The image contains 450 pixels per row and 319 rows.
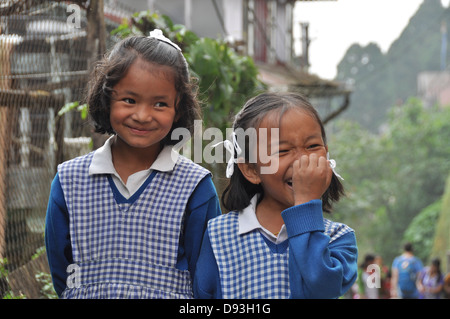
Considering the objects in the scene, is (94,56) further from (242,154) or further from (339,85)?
(339,85)

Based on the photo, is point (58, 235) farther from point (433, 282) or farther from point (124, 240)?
point (433, 282)

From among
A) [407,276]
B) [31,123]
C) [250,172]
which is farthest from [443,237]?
[250,172]

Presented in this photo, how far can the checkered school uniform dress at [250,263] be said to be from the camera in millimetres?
1860

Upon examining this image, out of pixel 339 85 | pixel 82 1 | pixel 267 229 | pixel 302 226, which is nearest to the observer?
pixel 302 226

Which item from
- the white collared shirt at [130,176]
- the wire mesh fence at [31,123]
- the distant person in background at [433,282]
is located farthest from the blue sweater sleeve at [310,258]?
the distant person in background at [433,282]

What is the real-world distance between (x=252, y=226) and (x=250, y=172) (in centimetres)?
21

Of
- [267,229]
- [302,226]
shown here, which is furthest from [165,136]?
[302,226]

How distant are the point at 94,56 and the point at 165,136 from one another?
153 cm

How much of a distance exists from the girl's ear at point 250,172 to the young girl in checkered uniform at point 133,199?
6.2 inches

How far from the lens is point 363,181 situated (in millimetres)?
27172

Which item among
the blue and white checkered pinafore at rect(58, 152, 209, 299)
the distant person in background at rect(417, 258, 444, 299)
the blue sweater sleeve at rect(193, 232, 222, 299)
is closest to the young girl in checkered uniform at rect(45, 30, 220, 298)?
the blue and white checkered pinafore at rect(58, 152, 209, 299)

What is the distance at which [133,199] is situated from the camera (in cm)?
207

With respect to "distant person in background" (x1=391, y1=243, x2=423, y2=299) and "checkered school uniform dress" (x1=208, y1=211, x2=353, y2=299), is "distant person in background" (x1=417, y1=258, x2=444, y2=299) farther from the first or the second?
"checkered school uniform dress" (x1=208, y1=211, x2=353, y2=299)

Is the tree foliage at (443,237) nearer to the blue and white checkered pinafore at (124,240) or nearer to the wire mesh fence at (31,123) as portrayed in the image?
the wire mesh fence at (31,123)
